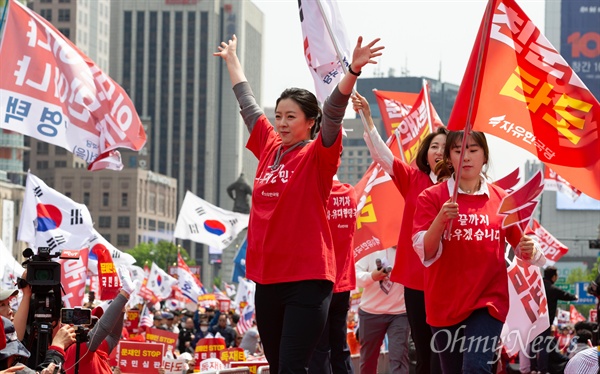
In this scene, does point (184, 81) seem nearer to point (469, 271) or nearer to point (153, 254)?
point (153, 254)

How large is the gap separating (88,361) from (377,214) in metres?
3.28

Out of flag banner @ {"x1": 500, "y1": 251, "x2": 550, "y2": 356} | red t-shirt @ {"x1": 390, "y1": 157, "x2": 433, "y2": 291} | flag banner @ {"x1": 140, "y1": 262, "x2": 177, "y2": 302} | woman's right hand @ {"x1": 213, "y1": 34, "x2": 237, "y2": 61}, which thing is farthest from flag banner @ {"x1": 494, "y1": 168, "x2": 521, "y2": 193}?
flag banner @ {"x1": 140, "y1": 262, "x2": 177, "y2": 302}

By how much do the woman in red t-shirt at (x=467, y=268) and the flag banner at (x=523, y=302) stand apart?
11.1 ft

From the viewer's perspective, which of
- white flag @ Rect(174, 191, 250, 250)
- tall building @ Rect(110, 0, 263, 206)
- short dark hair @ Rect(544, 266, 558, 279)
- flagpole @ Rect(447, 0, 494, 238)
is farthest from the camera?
tall building @ Rect(110, 0, 263, 206)

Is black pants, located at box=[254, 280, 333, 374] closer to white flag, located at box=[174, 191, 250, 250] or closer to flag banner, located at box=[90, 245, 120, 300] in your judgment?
flag banner, located at box=[90, 245, 120, 300]

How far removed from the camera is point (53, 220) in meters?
16.5

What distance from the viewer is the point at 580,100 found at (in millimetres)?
7949

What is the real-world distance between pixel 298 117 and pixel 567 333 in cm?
2718

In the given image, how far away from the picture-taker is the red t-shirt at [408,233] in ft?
27.4

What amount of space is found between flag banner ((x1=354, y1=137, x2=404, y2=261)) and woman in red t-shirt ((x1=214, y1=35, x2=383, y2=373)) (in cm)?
423

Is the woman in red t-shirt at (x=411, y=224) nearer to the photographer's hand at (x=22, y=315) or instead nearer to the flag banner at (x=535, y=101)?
the flag banner at (x=535, y=101)

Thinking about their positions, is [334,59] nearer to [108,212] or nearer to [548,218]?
[548,218]

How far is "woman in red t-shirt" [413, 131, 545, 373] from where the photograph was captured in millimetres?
7109

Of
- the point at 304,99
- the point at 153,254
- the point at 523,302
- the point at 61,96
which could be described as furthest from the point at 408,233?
the point at 153,254
